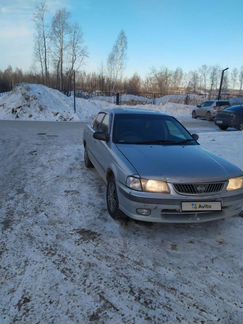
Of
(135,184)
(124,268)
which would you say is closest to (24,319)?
(124,268)

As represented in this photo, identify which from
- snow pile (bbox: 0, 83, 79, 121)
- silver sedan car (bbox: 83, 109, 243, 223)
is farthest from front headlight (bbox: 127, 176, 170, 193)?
snow pile (bbox: 0, 83, 79, 121)

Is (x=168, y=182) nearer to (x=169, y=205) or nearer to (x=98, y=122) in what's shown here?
(x=169, y=205)

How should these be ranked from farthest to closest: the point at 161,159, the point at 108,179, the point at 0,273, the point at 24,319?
the point at 108,179
the point at 161,159
the point at 0,273
the point at 24,319

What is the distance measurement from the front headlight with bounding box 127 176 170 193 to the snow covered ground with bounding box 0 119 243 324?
671mm

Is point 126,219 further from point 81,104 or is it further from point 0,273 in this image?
point 81,104

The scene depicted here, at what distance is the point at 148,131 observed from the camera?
5449mm

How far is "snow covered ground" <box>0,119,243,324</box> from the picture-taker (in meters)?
2.79

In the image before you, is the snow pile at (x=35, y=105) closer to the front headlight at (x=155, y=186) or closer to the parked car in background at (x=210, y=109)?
the parked car in background at (x=210, y=109)

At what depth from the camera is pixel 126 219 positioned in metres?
4.56

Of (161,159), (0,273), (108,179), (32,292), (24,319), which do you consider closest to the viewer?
(24,319)

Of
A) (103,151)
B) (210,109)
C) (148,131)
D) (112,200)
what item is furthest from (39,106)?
(112,200)

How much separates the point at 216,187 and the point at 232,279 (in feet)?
3.73

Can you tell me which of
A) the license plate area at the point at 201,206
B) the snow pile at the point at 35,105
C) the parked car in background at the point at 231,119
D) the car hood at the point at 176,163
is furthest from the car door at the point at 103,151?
the snow pile at the point at 35,105

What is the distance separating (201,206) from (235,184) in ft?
2.06
